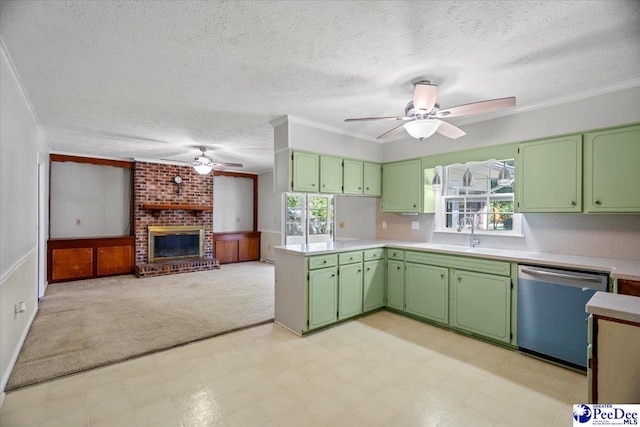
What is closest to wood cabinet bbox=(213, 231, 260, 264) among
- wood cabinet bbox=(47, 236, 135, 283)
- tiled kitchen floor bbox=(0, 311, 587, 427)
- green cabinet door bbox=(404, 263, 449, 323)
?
wood cabinet bbox=(47, 236, 135, 283)

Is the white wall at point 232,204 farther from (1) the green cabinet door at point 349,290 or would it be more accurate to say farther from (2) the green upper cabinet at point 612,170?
(2) the green upper cabinet at point 612,170

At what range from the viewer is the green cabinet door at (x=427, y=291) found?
3.55 m

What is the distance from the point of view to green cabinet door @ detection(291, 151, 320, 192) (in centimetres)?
371

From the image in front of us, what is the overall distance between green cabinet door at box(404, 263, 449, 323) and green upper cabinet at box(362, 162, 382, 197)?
1266 mm

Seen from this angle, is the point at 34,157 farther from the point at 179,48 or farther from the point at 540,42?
the point at 540,42

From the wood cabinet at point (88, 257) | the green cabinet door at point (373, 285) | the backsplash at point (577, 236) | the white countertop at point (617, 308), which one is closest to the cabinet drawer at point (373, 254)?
the green cabinet door at point (373, 285)

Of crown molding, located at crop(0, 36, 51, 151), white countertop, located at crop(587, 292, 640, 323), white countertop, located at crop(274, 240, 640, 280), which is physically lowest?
white countertop, located at crop(587, 292, 640, 323)

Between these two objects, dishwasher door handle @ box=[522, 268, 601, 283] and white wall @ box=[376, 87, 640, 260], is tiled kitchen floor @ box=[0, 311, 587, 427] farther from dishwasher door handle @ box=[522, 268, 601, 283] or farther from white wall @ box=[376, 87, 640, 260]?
white wall @ box=[376, 87, 640, 260]

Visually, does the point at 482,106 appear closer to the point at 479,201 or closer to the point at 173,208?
the point at 479,201

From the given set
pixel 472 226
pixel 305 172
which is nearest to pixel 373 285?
pixel 472 226

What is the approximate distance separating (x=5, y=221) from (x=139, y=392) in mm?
1686

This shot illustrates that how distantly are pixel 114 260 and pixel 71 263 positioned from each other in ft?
2.32

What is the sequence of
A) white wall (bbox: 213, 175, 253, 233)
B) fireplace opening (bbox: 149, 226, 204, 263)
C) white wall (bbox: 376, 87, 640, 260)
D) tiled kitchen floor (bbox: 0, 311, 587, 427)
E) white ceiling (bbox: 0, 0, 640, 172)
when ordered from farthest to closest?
white wall (bbox: 213, 175, 253, 233) < fireplace opening (bbox: 149, 226, 204, 263) < white wall (bbox: 376, 87, 640, 260) < tiled kitchen floor (bbox: 0, 311, 587, 427) < white ceiling (bbox: 0, 0, 640, 172)

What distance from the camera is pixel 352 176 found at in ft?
14.3
